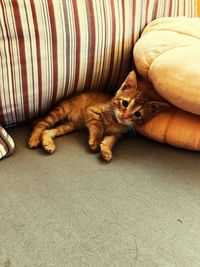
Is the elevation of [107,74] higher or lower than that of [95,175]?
higher

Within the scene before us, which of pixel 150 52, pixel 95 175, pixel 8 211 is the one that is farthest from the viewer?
pixel 150 52

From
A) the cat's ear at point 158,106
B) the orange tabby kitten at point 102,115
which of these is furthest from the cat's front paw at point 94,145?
the cat's ear at point 158,106

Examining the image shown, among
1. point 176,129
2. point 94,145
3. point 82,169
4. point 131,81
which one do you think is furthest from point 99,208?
point 131,81

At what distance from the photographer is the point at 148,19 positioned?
114cm

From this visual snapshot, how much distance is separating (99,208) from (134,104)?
480mm

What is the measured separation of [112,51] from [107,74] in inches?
3.6

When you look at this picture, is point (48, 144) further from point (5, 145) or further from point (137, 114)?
point (137, 114)

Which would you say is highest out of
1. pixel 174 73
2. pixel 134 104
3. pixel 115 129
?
pixel 174 73

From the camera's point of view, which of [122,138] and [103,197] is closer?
[103,197]

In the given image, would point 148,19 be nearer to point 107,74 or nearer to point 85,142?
point 107,74

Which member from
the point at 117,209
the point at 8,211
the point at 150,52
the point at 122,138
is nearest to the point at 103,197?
the point at 117,209

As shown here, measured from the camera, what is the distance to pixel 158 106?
1.04m

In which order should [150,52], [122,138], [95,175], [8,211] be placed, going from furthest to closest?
[122,138] → [150,52] → [95,175] → [8,211]

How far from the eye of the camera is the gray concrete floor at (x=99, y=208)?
61cm
